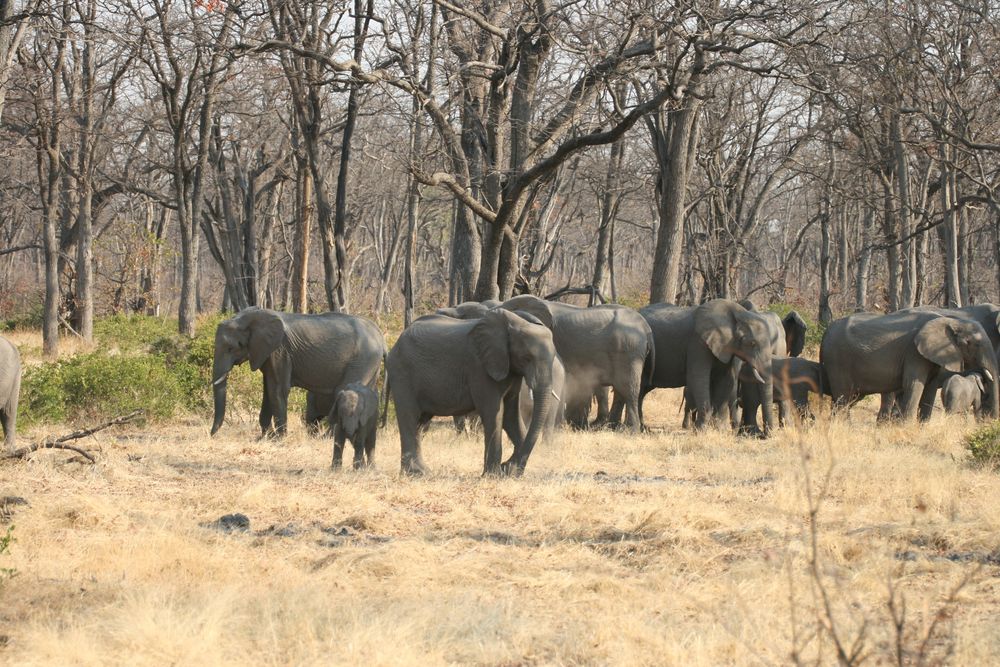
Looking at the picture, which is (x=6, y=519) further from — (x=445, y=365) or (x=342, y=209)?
(x=342, y=209)

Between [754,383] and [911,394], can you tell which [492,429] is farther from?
[911,394]

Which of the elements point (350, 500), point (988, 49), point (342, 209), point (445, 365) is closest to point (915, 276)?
point (988, 49)

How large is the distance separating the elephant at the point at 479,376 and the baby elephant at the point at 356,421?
0.32m

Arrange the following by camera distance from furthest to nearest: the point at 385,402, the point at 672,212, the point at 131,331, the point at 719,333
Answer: the point at 131,331, the point at 672,212, the point at 719,333, the point at 385,402

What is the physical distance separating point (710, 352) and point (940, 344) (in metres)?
3.18

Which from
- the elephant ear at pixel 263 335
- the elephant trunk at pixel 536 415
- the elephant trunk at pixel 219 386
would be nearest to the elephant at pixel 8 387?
the elephant trunk at pixel 219 386

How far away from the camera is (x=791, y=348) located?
20.4 m

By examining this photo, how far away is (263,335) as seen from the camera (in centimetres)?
1388

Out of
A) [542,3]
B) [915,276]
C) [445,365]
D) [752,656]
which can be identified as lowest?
[752,656]

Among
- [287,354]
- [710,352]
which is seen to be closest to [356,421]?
[287,354]

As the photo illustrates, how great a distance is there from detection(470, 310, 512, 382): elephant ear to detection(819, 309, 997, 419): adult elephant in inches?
292

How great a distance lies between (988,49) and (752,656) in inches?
701

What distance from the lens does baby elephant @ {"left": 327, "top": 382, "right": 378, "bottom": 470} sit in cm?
1148

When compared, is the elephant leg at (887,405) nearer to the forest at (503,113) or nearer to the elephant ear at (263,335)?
the forest at (503,113)
